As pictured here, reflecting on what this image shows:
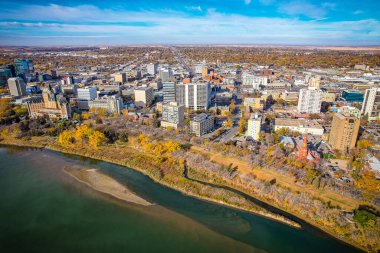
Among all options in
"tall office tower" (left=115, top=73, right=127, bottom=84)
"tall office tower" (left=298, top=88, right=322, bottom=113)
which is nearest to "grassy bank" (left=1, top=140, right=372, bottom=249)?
"tall office tower" (left=298, top=88, right=322, bottom=113)

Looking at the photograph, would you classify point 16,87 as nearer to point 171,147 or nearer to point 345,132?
point 171,147

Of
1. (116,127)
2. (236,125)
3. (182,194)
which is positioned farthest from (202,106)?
(182,194)

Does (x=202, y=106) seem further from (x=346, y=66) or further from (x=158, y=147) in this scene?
(x=346, y=66)

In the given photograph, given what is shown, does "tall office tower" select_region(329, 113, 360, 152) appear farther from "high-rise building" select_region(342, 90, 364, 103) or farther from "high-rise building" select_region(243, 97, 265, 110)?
"high-rise building" select_region(342, 90, 364, 103)

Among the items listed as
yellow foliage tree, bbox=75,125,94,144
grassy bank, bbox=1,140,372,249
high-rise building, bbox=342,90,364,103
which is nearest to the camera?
grassy bank, bbox=1,140,372,249

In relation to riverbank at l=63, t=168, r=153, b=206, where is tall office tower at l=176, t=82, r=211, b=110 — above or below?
above

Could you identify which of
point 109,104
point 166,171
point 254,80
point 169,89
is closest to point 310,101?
point 169,89

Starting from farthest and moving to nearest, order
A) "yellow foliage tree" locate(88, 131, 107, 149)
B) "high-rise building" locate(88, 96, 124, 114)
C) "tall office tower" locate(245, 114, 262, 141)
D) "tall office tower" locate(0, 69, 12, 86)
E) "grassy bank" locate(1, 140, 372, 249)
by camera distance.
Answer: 1. "tall office tower" locate(0, 69, 12, 86)
2. "high-rise building" locate(88, 96, 124, 114)
3. "tall office tower" locate(245, 114, 262, 141)
4. "yellow foliage tree" locate(88, 131, 107, 149)
5. "grassy bank" locate(1, 140, 372, 249)
